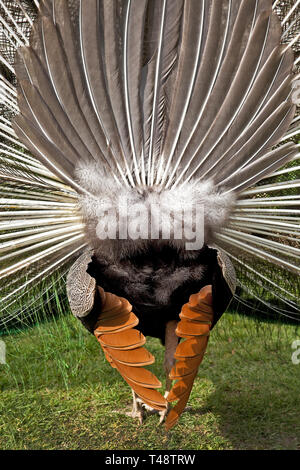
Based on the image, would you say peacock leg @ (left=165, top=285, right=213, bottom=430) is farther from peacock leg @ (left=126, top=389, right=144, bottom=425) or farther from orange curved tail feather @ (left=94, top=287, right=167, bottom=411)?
peacock leg @ (left=126, top=389, right=144, bottom=425)

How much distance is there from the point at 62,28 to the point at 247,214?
1.09m

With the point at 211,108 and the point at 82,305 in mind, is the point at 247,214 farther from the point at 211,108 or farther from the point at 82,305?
the point at 82,305

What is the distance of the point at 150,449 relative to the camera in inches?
114

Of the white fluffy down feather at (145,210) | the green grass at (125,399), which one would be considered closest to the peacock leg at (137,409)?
the green grass at (125,399)

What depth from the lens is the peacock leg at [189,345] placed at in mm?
2002

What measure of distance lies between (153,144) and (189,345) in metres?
0.84

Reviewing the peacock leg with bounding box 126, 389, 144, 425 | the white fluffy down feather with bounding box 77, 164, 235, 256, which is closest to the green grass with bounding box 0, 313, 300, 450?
the peacock leg with bounding box 126, 389, 144, 425

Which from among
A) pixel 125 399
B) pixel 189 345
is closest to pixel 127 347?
pixel 189 345

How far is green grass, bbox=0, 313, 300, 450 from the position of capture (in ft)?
9.69

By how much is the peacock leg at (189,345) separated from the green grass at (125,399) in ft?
2.97

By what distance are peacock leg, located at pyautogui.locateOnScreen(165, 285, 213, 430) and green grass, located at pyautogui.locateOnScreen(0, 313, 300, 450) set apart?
2.97 ft

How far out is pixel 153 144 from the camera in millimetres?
2143

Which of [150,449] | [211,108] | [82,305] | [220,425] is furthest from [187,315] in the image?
[220,425]

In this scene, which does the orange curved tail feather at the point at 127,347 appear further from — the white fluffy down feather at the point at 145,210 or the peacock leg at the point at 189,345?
the white fluffy down feather at the point at 145,210
